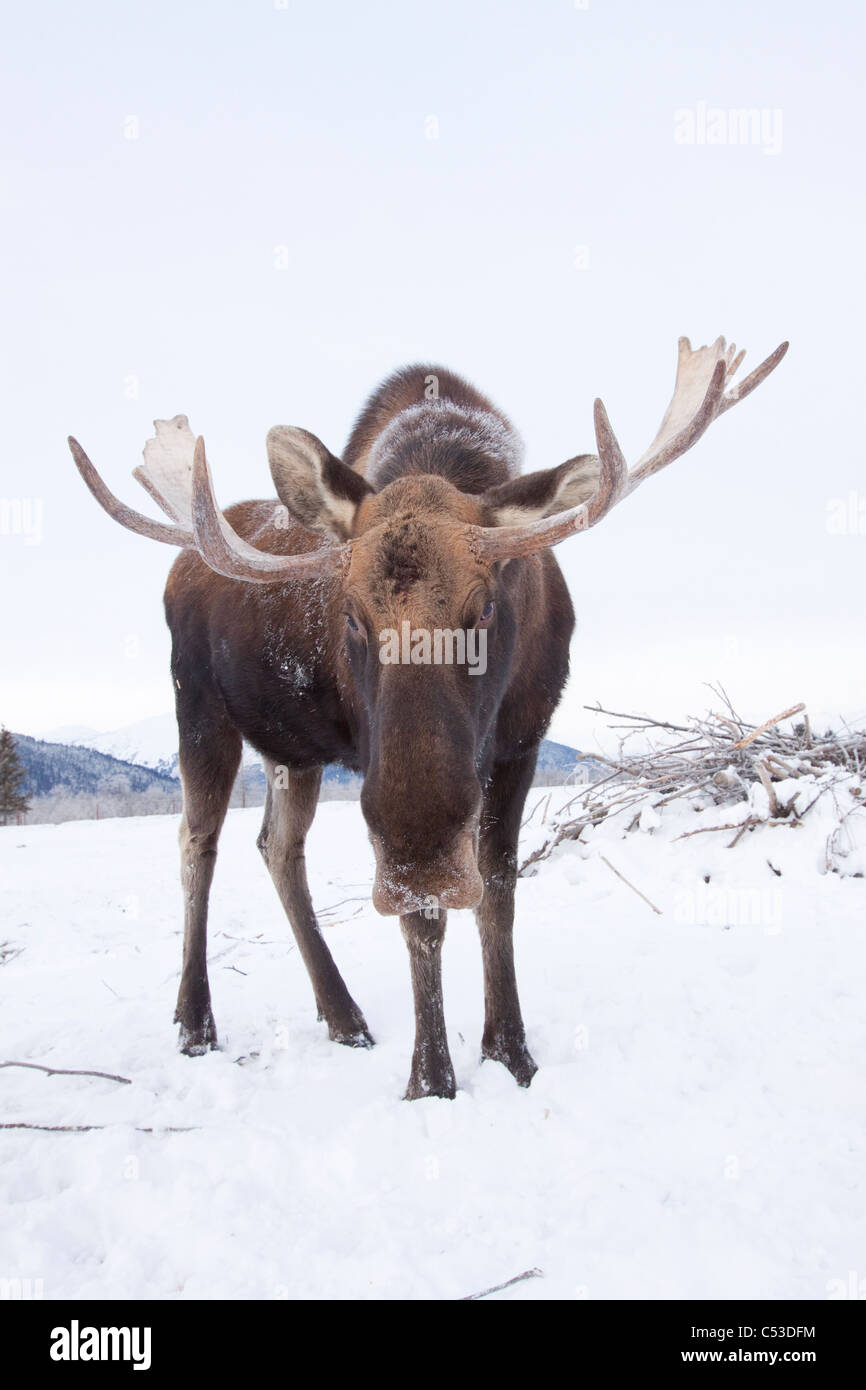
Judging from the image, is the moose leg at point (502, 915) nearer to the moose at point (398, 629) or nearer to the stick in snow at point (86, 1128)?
the moose at point (398, 629)

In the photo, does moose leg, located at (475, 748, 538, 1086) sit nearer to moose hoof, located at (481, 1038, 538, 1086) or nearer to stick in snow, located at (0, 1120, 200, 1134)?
moose hoof, located at (481, 1038, 538, 1086)

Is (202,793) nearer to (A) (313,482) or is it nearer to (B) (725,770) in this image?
(A) (313,482)

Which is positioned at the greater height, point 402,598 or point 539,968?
point 402,598

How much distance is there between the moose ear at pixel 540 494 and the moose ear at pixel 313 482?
0.56 metres

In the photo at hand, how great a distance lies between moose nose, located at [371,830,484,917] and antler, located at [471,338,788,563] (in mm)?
1116

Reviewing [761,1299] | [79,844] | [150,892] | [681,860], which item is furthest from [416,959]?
[79,844]

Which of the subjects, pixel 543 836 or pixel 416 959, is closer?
pixel 416 959

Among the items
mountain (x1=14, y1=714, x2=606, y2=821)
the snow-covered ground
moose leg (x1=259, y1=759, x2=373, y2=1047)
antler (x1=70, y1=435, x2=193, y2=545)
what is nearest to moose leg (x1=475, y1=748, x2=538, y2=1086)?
the snow-covered ground

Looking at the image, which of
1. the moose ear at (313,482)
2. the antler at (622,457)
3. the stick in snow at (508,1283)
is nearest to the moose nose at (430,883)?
the stick in snow at (508,1283)

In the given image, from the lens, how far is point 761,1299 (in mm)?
2125

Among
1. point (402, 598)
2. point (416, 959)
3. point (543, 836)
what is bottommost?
point (543, 836)

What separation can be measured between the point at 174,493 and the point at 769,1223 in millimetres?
4131

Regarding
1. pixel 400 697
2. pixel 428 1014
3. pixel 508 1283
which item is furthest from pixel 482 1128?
pixel 400 697

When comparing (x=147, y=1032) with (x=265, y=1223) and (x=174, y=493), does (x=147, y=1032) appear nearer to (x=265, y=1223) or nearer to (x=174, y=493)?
(x=265, y=1223)
